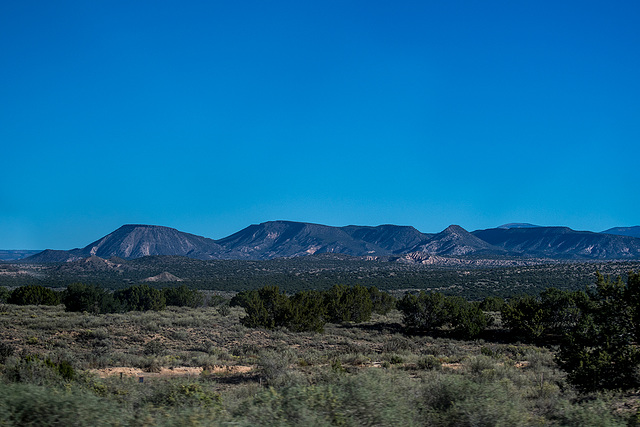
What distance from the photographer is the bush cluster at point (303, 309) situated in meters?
29.4

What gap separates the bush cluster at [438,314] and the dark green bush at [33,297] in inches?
1206

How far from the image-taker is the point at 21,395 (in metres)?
6.26

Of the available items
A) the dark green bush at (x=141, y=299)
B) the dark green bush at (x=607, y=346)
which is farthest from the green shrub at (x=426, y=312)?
the dark green bush at (x=141, y=299)

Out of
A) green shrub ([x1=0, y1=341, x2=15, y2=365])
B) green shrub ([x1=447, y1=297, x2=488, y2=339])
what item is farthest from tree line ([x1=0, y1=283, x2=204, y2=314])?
green shrub ([x1=447, y1=297, x2=488, y2=339])

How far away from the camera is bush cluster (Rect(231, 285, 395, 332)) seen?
29422 millimetres

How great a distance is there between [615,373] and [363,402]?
730cm

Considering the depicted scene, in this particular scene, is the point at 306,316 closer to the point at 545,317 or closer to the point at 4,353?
the point at 545,317

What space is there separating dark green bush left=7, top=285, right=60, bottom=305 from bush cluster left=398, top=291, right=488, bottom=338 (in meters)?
30.6

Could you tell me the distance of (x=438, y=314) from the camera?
30.6 m

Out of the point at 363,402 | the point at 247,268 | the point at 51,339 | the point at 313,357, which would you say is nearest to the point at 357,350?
the point at 313,357

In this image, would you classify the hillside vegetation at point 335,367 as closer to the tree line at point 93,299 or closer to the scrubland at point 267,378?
the scrubland at point 267,378

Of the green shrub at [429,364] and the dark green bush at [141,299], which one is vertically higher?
the dark green bush at [141,299]

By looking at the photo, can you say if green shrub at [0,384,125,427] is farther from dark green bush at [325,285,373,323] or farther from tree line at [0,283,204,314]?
tree line at [0,283,204,314]

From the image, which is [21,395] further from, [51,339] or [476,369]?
[51,339]
